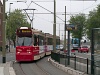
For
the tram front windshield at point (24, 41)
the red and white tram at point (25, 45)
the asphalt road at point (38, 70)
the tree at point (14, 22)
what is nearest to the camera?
the asphalt road at point (38, 70)

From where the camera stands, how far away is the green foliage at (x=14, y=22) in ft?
291

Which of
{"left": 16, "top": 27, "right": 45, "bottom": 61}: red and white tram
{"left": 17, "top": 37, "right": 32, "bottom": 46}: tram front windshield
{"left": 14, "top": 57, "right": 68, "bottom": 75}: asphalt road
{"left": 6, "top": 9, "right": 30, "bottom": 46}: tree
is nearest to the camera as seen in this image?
{"left": 14, "top": 57, "right": 68, "bottom": 75}: asphalt road

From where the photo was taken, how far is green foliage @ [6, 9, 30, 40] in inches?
3487

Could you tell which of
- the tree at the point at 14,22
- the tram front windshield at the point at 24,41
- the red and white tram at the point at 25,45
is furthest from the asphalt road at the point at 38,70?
the tree at the point at 14,22

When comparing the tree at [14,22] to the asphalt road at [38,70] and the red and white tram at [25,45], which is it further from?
the asphalt road at [38,70]

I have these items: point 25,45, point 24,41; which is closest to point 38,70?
point 25,45

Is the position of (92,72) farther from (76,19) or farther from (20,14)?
(76,19)

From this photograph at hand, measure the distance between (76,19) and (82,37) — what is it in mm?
7497

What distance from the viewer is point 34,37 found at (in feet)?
104

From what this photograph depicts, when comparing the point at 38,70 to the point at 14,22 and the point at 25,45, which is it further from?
the point at 14,22

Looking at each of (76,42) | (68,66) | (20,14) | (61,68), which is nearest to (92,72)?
(68,66)

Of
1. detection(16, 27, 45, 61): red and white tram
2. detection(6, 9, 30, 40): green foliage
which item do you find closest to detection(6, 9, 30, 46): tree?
detection(6, 9, 30, 40): green foliage

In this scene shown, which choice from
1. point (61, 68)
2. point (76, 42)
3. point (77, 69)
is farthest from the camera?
point (76, 42)

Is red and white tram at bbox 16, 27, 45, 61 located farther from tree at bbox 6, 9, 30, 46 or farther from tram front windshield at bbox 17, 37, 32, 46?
tree at bbox 6, 9, 30, 46
